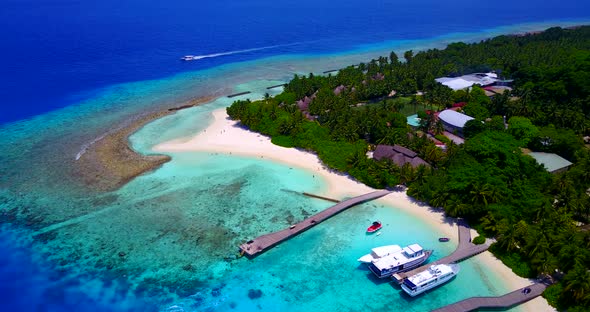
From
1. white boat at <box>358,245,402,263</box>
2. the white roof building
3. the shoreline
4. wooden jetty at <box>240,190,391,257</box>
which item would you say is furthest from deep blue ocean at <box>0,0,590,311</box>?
the white roof building

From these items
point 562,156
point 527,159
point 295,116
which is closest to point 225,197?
point 295,116

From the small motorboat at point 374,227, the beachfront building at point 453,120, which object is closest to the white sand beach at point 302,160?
the small motorboat at point 374,227

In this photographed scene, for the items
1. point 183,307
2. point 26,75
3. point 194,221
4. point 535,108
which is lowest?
point 183,307

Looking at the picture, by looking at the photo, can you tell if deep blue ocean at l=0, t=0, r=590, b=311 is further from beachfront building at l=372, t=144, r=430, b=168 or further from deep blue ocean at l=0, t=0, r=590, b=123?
beachfront building at l=372, t=144, r=430, b=168

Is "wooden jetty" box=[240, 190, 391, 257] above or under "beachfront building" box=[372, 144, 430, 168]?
under

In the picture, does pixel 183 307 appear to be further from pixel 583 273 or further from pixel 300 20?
pixel 300 20

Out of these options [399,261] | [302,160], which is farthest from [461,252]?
[302,160]

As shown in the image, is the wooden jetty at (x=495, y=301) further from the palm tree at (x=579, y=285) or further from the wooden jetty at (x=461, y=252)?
the wooden jetty at (x=461, y=252)
